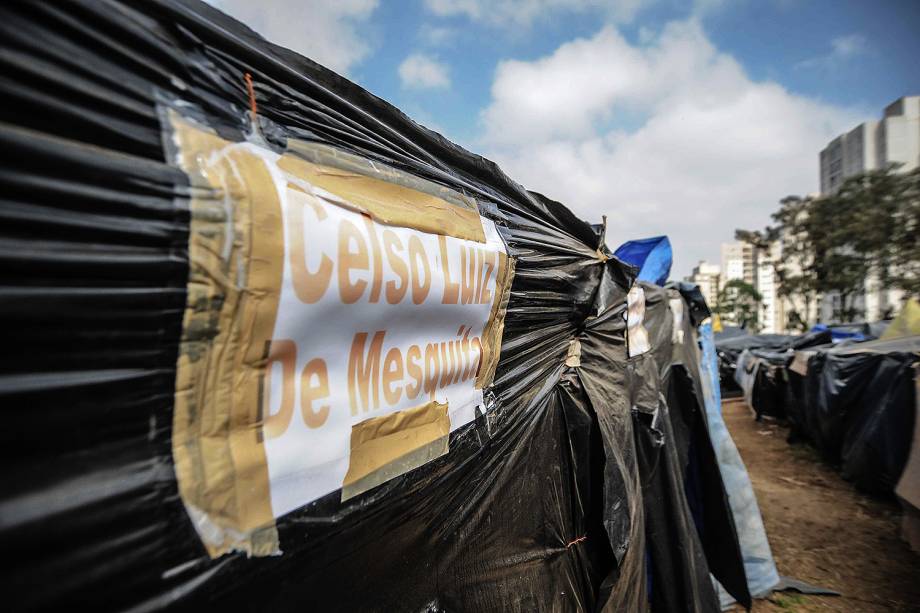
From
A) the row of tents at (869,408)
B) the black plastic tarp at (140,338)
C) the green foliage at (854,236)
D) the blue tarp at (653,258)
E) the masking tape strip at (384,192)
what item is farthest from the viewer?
the green foliage at (854,236)

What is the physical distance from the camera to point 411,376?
1.03 meters

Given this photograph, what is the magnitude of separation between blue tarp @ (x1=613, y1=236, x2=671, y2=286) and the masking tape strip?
3.66 m

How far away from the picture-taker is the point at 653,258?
4.47 m

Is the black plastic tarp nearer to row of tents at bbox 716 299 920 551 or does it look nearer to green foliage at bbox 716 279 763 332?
row of tents at bbox 716 299 920 551

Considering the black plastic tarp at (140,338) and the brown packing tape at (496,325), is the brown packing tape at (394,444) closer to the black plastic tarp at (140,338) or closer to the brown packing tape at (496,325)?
the black plastic tarp at (140,338)

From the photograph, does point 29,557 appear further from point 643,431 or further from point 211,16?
point 643,431

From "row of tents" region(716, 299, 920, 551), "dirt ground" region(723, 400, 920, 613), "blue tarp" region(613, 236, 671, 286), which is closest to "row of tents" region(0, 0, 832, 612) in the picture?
"blue tarp" region(613, 236, 671, 286)

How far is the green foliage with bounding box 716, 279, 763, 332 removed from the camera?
36750mm

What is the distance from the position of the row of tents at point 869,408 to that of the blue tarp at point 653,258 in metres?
2.93

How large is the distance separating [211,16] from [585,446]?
78.8 inches

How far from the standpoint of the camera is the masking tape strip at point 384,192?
836 millimetres

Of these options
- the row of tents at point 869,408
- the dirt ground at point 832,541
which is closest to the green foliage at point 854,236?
the row of tents at point 869,408

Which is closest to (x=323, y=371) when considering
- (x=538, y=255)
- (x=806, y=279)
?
(x=538, y=255)

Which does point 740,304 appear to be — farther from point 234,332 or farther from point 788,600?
point 234,332
